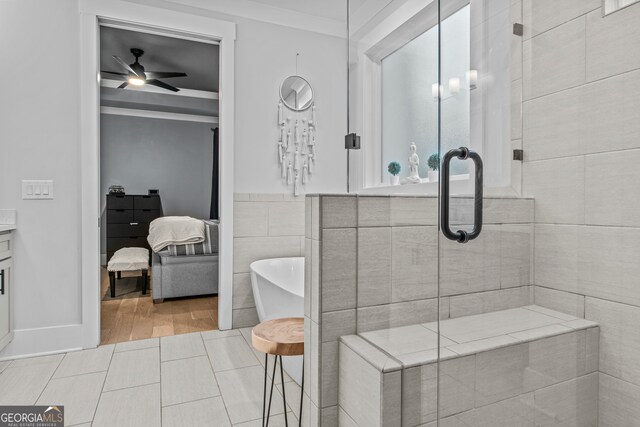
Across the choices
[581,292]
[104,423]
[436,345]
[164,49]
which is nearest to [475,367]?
[436,345]

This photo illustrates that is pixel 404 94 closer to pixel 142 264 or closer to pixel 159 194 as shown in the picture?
pixel 142 264

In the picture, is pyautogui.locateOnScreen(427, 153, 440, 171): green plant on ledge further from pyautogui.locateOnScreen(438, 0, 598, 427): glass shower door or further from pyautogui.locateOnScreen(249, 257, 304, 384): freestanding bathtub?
pyautogui.locateOnScreen(249, 257, 304, 384): freestanding bathtub

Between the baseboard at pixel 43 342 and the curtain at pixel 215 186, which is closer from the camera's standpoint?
the baseboard at pixel 43 342

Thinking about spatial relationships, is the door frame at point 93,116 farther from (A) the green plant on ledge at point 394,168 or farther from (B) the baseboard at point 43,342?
(A) the green plant on ledge at point 394,168

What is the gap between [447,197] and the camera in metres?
1.07

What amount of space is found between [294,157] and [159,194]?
14.2ft

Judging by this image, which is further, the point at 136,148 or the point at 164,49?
the point at 136,148

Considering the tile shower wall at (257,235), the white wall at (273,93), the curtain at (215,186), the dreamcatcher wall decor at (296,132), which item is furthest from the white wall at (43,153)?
the curtain at (215,186)

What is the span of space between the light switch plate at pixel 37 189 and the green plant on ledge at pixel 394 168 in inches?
90.9

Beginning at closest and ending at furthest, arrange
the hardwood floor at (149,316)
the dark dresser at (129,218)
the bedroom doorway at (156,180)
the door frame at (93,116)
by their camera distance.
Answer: the door frame at (93,116), the hardwood floor at (149,316), the bedroom doorway at (156,180), the dark dresser at (129,218)

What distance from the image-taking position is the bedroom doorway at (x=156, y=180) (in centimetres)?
346

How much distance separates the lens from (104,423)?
1.64 metres

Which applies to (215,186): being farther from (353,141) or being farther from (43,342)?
(353,141)

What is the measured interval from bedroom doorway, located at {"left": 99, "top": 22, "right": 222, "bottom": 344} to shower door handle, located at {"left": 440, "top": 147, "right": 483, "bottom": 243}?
96.4 inches
